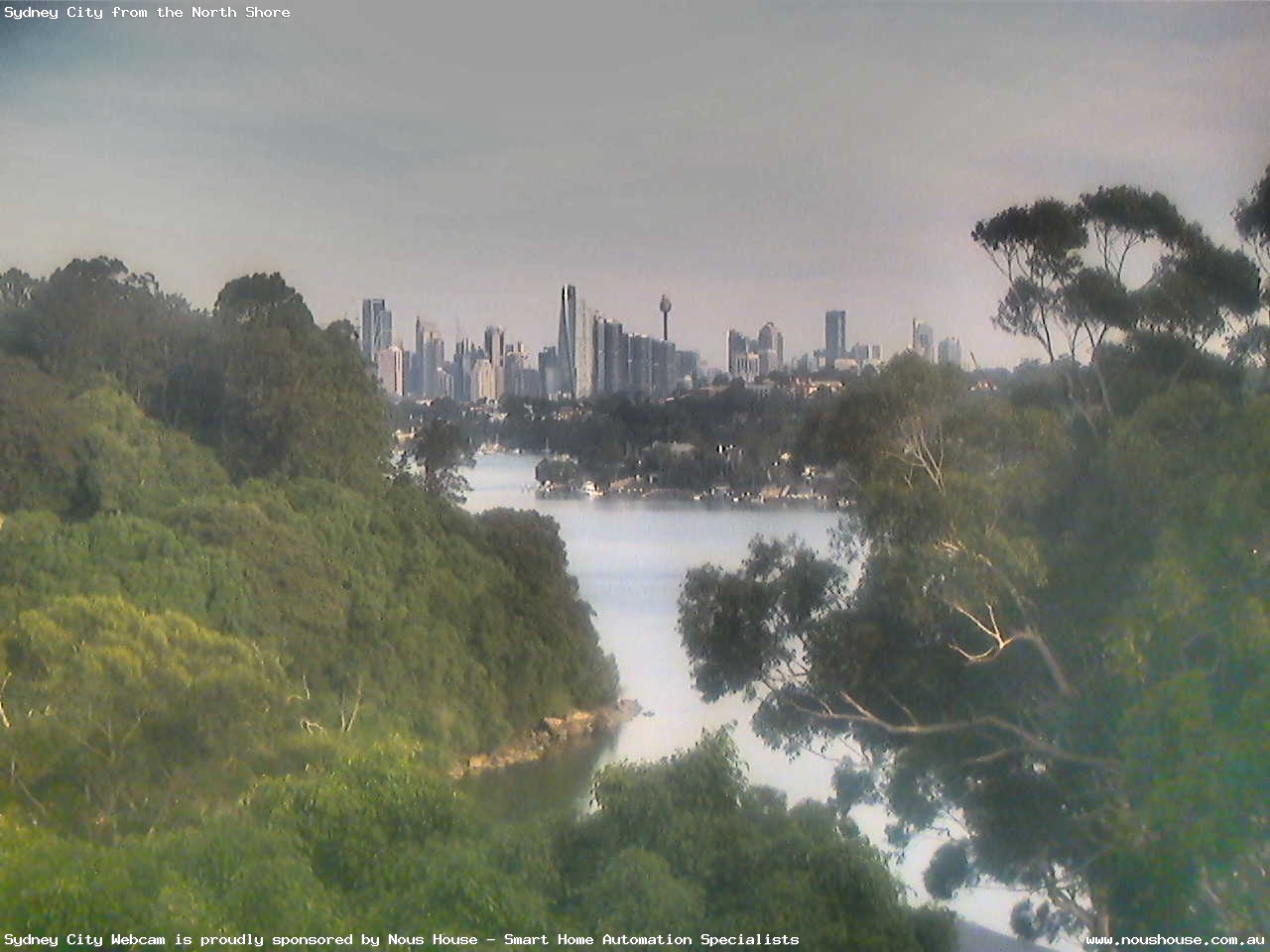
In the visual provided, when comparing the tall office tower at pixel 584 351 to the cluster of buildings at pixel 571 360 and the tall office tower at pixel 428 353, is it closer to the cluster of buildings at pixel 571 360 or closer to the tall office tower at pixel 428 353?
the cluster of buildings at pixel 571 360

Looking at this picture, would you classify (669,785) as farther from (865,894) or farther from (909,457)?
(909,457)

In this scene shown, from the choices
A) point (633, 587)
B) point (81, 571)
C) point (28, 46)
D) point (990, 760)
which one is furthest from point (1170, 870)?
point (28, 46)

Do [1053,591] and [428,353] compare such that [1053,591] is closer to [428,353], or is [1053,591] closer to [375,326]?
[428,353]

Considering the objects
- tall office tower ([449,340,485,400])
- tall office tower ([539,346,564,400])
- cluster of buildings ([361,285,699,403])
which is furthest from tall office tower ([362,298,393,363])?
tall office tower ([539,346,564,400])

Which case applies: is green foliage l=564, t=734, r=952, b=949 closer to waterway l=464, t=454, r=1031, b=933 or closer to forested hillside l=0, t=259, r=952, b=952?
forested hillside l=0, t=259, r=952, b=952

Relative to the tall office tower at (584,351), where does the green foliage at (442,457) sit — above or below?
below

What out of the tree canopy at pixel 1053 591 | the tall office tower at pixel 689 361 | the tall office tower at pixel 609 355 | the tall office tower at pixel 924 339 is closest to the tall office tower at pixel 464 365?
the tall office tower at pixel 609 355
